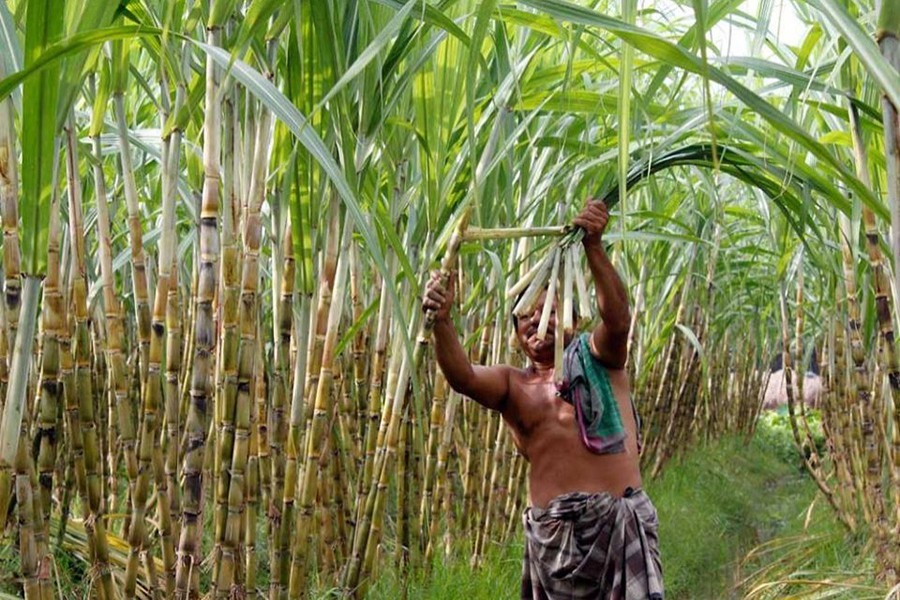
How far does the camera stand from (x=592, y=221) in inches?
76.0

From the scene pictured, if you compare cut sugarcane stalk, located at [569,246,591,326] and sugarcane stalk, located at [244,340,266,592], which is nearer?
cut sugarcane stalk, located at [569,246,591,326]

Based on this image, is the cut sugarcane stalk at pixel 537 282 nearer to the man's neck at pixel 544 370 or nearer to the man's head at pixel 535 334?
the man's head at pixel 535 334

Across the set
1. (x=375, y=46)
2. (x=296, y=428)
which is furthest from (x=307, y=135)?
(x=296, y=428)

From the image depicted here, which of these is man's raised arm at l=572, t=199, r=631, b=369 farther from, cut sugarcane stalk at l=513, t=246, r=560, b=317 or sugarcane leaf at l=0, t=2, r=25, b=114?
sugarcane leaf at l=0, t=2, r=25, b=114

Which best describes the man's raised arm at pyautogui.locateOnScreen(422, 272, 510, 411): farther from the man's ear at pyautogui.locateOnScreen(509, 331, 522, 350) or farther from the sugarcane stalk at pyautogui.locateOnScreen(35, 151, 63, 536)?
the man's ear at pyautogui.locateOnScreen(509, 331, 522, 350)

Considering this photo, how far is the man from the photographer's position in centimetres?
214

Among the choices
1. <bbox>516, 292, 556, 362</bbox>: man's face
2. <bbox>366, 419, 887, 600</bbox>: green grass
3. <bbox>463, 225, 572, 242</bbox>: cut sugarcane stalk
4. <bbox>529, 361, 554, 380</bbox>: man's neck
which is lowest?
<bbox>366, 419, 887, 600</bbox>: green grass

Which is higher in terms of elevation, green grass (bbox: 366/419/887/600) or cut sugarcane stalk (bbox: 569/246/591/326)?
cut sugarcane stalk (bbox: 569/246/591/326)

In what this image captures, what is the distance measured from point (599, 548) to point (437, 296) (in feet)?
2.01

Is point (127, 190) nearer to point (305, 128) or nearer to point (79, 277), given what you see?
point (79, 277)

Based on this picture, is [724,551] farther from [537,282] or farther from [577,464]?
[537,282]

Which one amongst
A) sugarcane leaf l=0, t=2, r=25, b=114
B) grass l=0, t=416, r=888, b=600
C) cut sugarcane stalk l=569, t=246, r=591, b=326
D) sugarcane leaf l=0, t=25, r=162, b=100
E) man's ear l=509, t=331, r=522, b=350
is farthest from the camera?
man's ear l=509, t=331, r=522, b=350

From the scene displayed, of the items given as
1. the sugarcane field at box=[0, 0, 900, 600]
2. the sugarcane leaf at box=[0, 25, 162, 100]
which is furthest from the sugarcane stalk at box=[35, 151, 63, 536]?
the sugarcane leaf at box=[0, 25, 162, 100]

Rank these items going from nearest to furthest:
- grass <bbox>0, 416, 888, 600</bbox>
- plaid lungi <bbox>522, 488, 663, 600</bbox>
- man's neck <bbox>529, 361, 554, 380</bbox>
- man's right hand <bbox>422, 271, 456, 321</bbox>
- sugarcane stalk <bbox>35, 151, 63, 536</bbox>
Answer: sugarcane stalk <bbox>35, 151, 63, 536</bbox> → man's right hand <bbox>422, 271, 456, 321</bbox> → plaid lungi <bbox>522, 488, 663, 600</bbox> → man's neck <bbox>529, 361, 554, 380</bbox> → grass <bbox>0, 416, 888, 600</bbox>
